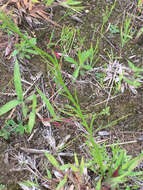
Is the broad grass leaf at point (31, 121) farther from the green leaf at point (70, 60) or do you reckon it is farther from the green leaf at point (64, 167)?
the green leaf at point (70, 60)

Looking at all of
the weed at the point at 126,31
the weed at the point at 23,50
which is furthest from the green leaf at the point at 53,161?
the weed at the point at 126,31

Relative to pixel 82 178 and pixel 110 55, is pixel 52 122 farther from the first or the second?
pixel 110 55

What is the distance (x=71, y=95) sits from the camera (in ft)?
4.52

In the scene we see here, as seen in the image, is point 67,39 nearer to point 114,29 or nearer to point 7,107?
point 114,29

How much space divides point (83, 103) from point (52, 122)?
244 millimetres

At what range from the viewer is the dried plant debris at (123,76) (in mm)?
1573

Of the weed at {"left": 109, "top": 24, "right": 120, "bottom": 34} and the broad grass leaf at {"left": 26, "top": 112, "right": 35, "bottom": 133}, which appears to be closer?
the broad grass leaf at {"left": 26, "top": 112, "right": 35, "bottom": 133}

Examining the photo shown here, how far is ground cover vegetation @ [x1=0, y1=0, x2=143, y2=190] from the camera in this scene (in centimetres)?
139

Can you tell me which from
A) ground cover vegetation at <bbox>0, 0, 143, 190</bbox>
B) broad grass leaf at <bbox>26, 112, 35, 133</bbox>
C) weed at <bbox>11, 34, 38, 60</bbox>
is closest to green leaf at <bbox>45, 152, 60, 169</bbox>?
ground cover vegetation at <bbox>0, 0, 143, 190</bbox>

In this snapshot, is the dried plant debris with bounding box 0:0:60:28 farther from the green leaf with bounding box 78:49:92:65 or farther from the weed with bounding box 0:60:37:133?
the weed with bounding box 0:60:37:133

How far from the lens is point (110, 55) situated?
1628mm

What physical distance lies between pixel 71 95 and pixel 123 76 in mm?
441

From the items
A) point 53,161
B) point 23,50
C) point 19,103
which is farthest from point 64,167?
point 23,50

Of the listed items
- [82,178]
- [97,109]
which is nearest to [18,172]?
[82,178]
